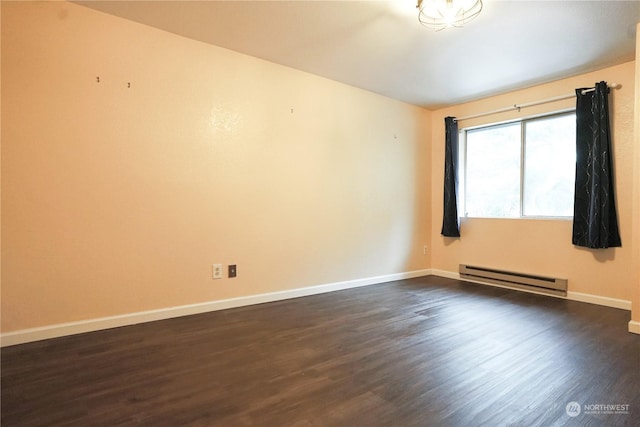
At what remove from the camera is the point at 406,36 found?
271 cm

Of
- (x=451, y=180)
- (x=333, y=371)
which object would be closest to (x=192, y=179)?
(x=333, y=371)

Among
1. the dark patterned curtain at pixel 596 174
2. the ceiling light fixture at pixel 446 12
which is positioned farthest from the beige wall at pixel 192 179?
the ceiling light fixture at pixel 446 12

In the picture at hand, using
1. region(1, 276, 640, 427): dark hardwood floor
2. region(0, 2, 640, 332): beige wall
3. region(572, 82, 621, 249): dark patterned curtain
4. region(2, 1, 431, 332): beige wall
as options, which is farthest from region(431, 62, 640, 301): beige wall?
region(2, 1, 431, 332): beige wall

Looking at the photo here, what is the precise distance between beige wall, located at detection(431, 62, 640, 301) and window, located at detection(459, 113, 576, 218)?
159 millimetres

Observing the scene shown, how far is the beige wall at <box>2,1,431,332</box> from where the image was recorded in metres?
2.21

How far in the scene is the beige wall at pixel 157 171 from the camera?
2.21m

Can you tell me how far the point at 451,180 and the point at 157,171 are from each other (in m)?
3.62

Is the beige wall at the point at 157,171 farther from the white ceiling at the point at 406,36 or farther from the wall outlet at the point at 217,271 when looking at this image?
the white ceiling at the point at 406,36

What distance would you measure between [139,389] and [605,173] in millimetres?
4168

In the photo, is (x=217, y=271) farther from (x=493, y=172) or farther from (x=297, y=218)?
(x=493, y=172)

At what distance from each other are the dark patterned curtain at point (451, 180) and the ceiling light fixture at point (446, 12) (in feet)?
6.99

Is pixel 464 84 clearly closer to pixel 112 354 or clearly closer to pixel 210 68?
pixel 210 68

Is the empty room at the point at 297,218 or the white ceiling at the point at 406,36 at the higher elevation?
the white ceiling at the point at 406,36

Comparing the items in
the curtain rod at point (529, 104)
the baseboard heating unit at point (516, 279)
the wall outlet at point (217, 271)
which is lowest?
the baseboard heating unit at point (516, 279)
